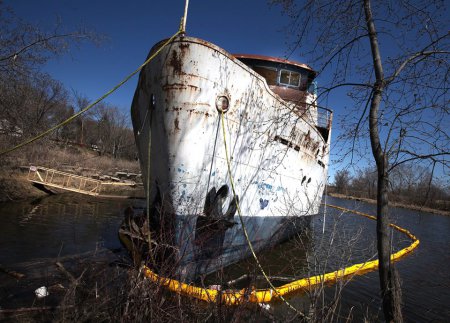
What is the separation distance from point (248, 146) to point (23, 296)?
4.39 m

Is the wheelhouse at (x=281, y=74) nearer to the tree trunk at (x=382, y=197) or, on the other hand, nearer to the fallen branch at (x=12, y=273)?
the tree trunk at (x=382, y=197)

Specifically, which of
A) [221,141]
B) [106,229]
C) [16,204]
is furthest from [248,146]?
[16,204]

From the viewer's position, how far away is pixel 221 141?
15.9 ft

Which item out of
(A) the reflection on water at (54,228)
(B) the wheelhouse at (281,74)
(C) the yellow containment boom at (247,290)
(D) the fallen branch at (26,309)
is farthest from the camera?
(B) the wheelhouse at (281,74)

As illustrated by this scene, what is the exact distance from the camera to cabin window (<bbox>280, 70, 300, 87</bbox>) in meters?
8.80

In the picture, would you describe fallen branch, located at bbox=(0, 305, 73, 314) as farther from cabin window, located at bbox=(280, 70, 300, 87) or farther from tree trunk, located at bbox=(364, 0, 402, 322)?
cabin window, located at bbox=(280, 70, 300, 87)

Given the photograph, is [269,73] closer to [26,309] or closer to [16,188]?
[26,309]

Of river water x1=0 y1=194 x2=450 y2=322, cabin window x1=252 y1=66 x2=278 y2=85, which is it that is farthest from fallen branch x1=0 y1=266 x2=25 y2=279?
cabin window x1=252 y1=66 x2=278 y2=85

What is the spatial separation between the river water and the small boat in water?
0.82m

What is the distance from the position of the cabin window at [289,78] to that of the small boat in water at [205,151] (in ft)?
11.0

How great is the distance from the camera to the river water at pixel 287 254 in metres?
4.07

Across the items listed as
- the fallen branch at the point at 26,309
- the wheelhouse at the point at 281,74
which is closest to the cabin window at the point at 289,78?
the wheelhouse at the point at 281,74

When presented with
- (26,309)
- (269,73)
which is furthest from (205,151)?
(269,73)

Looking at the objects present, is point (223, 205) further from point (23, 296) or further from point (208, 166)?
point (23, 296)
